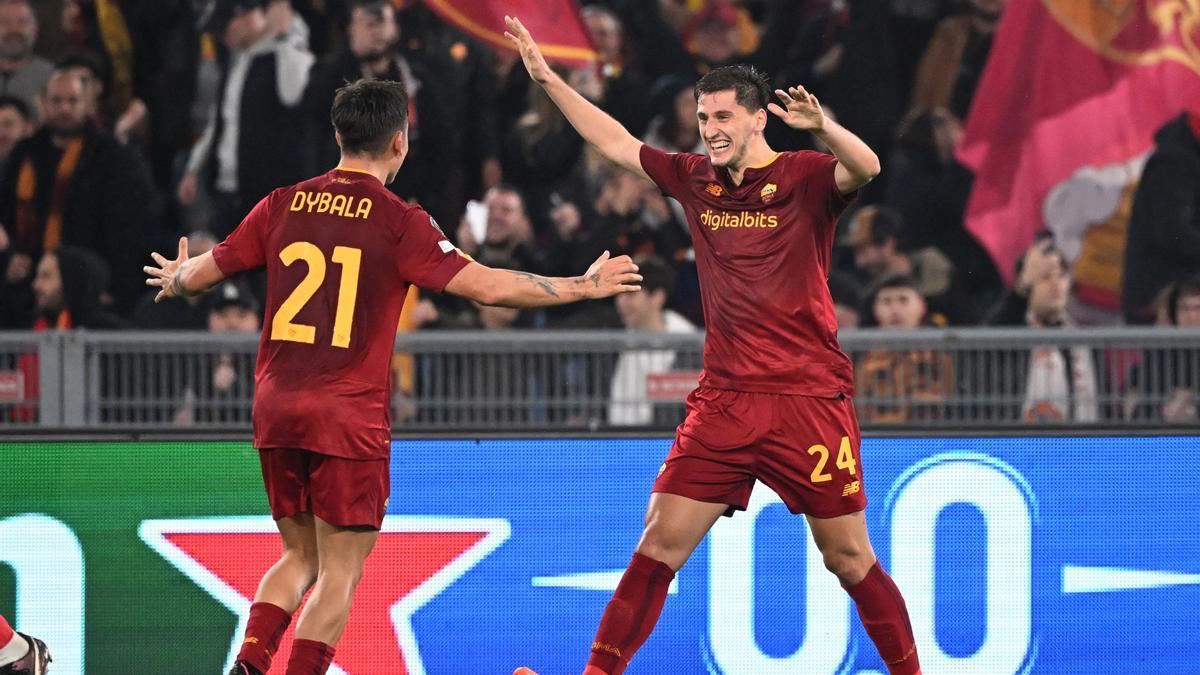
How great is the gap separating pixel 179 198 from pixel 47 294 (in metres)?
1.22

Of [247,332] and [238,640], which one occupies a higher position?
[247,332]

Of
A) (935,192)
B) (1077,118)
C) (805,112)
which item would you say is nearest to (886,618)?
(805,112)

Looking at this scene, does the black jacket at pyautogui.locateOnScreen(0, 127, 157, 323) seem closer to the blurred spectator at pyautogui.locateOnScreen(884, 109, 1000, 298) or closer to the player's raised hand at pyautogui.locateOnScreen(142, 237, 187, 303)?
the player's raised hand at pyautogui.locateOnScreen(142, 237, 187, 303)

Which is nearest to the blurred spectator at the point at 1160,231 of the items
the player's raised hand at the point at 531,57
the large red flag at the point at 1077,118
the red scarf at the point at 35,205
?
the large red flag at the point at 1077,118

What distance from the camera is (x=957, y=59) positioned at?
34.2 ft

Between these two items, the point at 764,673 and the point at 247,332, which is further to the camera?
the point at 247,332

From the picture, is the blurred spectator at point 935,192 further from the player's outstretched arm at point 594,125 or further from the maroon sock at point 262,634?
the maroon sock at point 262,634

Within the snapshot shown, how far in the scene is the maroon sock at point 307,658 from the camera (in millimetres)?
5391

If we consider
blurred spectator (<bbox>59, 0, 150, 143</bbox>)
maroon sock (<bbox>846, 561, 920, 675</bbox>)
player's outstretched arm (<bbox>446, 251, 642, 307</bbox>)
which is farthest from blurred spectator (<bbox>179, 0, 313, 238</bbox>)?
maroon sock (<bbox>846, 561, 920, 675</bbox>)

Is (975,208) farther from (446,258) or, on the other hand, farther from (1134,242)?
(446,258)

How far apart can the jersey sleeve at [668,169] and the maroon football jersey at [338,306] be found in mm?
1021

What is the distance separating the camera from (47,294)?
9227 millimetres

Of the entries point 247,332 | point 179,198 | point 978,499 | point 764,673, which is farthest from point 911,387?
point 179,198

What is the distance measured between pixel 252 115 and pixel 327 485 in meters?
A: 5.11
